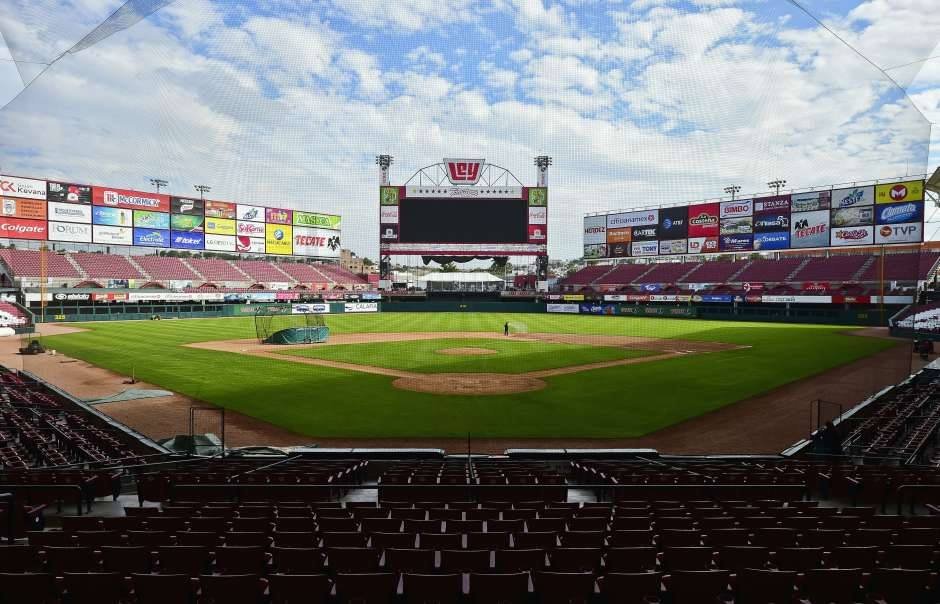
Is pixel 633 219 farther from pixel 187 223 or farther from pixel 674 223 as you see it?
pixel 187 223

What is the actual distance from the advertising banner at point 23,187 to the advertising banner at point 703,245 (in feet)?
242

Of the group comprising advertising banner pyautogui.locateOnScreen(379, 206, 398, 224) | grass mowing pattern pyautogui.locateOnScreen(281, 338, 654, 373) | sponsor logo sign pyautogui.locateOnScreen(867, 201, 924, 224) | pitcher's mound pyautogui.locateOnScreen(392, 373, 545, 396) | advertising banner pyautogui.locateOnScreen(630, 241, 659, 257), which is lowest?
pitcher's mound pyautogui.locateOnScreen(392, 373, 545, 396)

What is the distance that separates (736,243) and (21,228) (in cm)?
A: 7879

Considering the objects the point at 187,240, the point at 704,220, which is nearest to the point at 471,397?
the point at 704,220

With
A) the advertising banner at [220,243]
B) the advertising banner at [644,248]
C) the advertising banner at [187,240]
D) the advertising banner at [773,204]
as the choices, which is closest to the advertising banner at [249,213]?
the advertising banner at [220,243]

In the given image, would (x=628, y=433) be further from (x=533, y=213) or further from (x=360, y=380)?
(x=533, y=213)

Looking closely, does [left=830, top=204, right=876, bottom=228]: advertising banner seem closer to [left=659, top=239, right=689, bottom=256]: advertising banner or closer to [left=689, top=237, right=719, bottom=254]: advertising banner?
[left=689, top=237, right=719, bottom=254]: advertising banner

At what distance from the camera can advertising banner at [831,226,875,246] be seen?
53719 mm

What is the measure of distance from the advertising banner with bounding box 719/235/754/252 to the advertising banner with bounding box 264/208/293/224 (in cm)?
5805

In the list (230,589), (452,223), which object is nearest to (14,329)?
(452,223)

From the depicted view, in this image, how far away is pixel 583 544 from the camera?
186 inches

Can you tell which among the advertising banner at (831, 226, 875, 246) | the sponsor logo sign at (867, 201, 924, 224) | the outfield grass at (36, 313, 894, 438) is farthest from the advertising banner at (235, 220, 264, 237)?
the sponsor logo sign at (867, 201, 924, 224)

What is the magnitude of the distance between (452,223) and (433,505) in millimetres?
60176

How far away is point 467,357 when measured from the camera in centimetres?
3011
